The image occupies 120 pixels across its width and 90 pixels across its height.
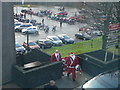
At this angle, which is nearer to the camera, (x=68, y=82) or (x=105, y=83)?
(x=105, y=83)

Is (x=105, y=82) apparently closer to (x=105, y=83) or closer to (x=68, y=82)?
(x=105, y=83)

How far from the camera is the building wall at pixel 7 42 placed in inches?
411

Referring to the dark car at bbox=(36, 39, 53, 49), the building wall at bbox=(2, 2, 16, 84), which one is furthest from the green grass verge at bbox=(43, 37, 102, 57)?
the building wall at bbox=(2, 2, 16, 84)

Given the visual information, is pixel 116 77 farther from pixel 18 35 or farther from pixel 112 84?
pixel 18 35

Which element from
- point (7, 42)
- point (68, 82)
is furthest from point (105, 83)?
point (7, 42)

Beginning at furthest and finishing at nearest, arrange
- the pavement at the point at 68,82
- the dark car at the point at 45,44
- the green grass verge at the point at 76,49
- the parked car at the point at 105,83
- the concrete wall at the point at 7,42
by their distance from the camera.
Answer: the dark car at the point at 45,44, the green grass verge at the point at 76,49, the pavement at the point at 68,82, the concrete wall at the point at 7,42, the parked car at the point at 105,83

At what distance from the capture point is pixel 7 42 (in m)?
10.7

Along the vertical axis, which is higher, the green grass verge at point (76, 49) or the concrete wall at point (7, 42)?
the concrete wall at point (7, 42)

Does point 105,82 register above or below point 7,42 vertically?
below

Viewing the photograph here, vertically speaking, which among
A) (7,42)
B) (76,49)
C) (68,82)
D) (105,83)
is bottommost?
(68,82)

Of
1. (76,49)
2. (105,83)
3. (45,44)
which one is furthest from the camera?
(45,44)

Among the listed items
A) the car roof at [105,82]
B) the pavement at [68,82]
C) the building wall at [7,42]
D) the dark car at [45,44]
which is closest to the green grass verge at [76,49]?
the dark car at [45,44]

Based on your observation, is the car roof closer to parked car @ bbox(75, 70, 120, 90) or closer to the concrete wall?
parked car @ bbox(75, 70, 120, 90)

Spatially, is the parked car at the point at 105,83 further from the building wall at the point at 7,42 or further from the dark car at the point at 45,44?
the dark car at the point at 45,44
